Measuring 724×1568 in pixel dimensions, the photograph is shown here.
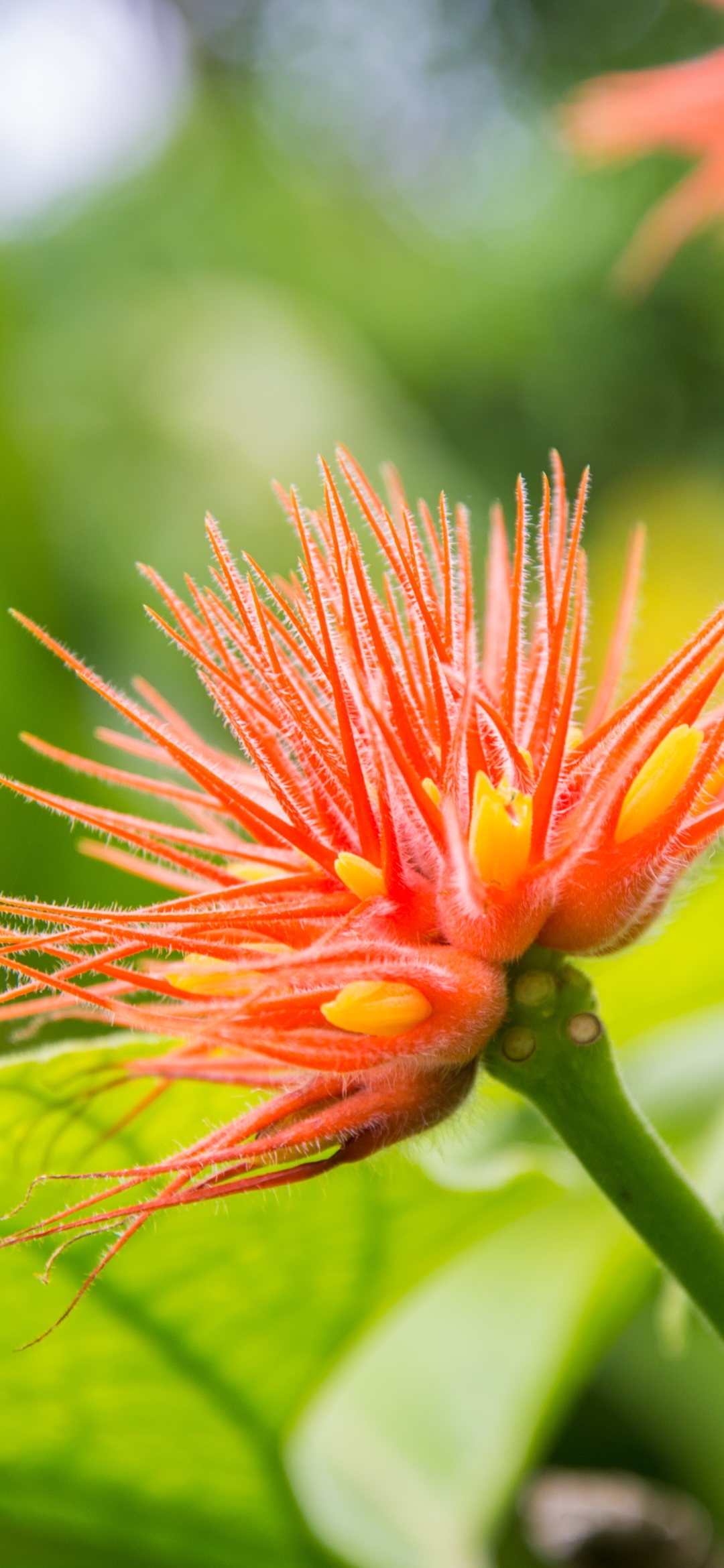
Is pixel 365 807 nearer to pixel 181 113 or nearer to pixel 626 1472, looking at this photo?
pixel 626 1472

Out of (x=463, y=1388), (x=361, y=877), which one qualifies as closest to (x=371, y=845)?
(x=361, y=877)

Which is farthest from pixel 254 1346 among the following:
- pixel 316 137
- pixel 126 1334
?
pixel 316 137

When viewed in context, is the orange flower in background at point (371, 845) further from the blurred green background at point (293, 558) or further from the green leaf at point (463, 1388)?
the green leaf at point (463, 1388)

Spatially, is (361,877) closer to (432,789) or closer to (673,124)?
(432,789)

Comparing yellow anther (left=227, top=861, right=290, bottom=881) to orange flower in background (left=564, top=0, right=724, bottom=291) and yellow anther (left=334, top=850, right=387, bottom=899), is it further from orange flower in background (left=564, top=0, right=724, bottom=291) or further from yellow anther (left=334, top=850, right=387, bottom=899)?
orange flower in background (left=564, top=0, right=724, bottom=291)

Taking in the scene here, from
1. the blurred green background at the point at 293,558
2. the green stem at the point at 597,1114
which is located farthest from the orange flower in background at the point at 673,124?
the green stem at the point at 597,1114

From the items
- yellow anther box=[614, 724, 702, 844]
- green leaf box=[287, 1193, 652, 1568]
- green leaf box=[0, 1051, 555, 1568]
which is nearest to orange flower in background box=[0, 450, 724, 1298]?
yellow anther box=[614, 724, 702, 844]
